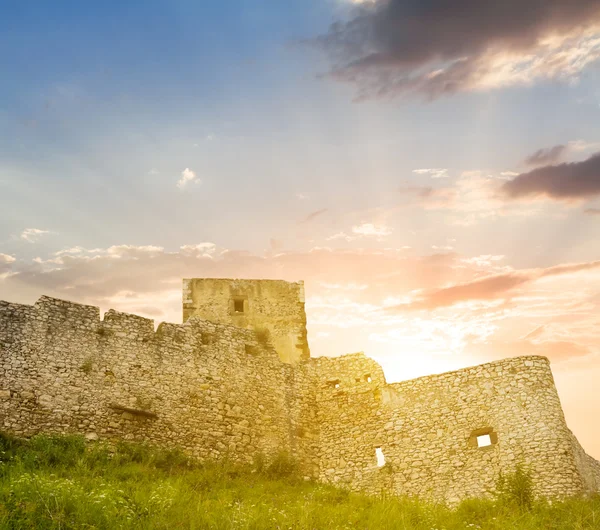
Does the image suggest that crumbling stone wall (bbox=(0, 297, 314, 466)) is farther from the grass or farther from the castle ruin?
the grass

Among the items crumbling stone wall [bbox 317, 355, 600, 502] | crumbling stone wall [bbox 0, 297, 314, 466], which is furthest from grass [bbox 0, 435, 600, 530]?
crumbling stone wall [bbox 317, 355, 600, 502]

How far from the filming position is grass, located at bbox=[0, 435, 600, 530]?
440 inches

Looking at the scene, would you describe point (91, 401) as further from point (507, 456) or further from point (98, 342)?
point (507, 456)

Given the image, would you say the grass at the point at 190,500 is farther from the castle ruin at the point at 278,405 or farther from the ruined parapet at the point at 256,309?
the ruined parapet at the point at 256,309

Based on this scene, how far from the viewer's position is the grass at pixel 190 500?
36.6 ft

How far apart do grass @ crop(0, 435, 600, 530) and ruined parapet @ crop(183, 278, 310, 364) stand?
290 inches

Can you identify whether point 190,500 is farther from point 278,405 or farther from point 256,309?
point 256,309

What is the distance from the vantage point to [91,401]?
16922 mm

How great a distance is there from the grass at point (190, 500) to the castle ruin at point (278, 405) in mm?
907

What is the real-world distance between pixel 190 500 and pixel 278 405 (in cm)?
747

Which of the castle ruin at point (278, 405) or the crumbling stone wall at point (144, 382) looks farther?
the castle ruin at point (278, 405)

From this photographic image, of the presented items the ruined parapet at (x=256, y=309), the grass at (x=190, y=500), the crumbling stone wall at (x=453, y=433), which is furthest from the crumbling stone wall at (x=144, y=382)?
the ruined parapet at (x=256, y=309)

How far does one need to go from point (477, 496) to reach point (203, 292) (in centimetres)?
1329

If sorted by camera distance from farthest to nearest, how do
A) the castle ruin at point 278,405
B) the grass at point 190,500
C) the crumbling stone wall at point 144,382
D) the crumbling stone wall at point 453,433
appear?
the crumbling stone wall at point 453,433
the castle ruin at point 278,405
the crumbling stone wall at point 144,382
the grass at point 190,500
